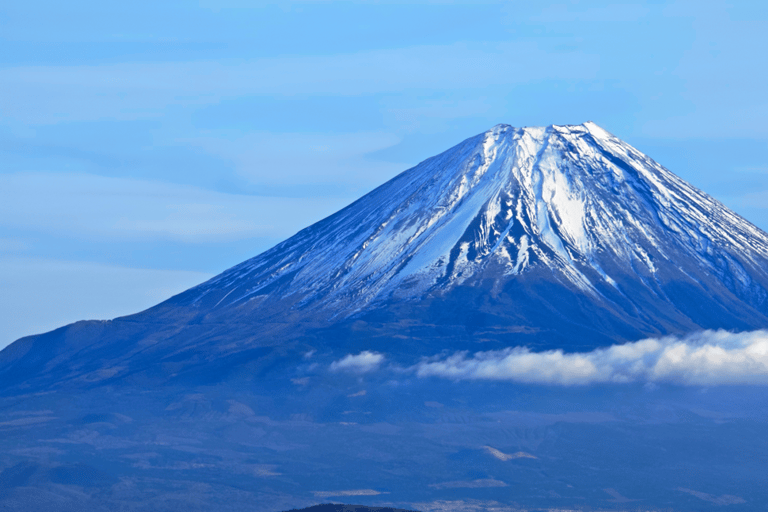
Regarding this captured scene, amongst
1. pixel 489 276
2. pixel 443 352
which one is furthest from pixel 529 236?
pixel 443 352

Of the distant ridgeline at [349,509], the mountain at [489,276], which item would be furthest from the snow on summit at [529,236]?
the distant ridgeline at [349,509]

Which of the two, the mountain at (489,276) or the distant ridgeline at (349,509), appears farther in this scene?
the mountain at (489,276)

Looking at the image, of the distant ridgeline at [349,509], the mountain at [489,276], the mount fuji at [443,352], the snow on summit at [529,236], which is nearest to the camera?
the distant ridgeline at [349,509]

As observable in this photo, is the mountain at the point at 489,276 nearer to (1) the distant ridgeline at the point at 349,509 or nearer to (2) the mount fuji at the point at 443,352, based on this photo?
(2) the mount fuji at the point at 443,352

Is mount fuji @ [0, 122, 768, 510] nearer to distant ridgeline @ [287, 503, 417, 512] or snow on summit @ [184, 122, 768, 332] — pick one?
snow on summit @ [184, 122, 768, 332]

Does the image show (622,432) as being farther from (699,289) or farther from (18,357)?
(18,357)

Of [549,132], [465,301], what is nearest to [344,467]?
[465,301]
